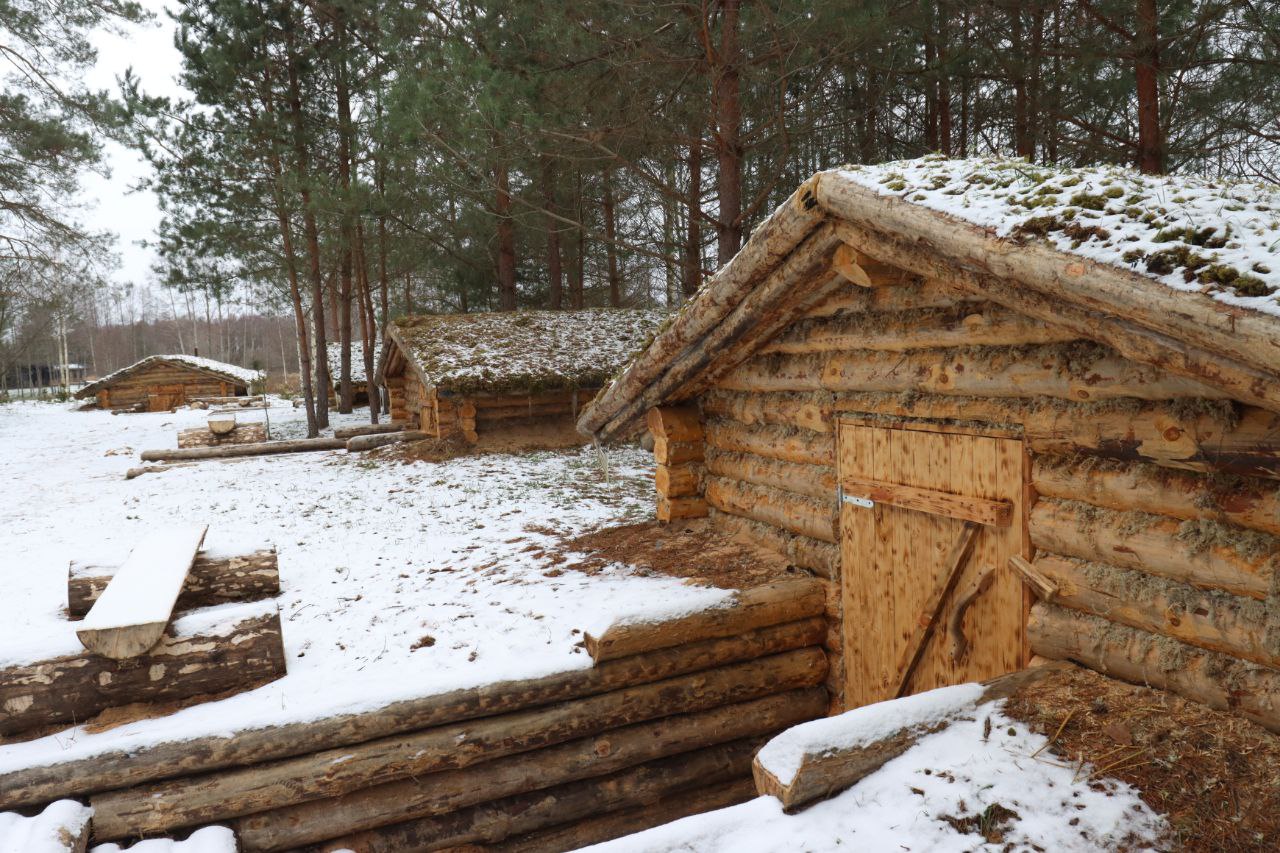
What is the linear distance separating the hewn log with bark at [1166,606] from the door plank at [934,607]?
432 mm

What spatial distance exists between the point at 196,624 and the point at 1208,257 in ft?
19.6

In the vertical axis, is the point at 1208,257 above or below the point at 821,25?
below

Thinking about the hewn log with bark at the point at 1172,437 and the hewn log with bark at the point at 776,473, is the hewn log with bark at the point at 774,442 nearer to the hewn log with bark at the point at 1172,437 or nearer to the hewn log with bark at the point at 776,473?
the hewn log with bark at the point at 776,473

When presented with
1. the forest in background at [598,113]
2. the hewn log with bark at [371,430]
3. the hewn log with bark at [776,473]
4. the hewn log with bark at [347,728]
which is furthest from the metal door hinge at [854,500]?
the hewn log with bark at [371,430]

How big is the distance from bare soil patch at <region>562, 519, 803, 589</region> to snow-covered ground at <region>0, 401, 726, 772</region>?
0.29 meters

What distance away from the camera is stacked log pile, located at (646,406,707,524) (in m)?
7.26

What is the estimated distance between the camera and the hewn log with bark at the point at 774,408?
563 centimetres

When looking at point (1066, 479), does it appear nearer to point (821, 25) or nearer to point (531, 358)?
point (821, 25)

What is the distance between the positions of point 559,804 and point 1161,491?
3.94m

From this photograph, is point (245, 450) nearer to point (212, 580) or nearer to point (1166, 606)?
point (212, 580)

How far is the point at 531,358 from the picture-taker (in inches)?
567

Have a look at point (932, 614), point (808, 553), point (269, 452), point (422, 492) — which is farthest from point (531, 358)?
point (932, 614)

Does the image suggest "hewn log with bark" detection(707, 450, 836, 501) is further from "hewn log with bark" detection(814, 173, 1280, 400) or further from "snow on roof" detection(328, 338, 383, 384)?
"snow on roof" detection(328, 338, 383, 384)

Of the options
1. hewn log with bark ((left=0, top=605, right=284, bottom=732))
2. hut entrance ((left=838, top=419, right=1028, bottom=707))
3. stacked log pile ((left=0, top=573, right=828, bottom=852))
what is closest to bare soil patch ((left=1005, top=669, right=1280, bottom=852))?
hut entrance ((left=838, top=419, right=1028, bottom=707))
